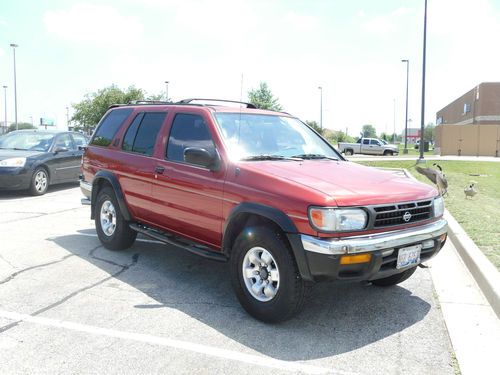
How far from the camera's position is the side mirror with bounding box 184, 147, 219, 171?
4.39 m

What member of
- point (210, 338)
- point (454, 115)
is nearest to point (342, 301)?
point (210, 338)

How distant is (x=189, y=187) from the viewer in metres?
4.84

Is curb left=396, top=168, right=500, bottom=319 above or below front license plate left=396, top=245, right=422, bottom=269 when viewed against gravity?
below

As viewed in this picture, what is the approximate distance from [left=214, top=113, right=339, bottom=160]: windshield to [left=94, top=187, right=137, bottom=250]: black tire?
2.06 metres

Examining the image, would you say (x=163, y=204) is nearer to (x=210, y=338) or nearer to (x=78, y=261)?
(x=78, y=261)

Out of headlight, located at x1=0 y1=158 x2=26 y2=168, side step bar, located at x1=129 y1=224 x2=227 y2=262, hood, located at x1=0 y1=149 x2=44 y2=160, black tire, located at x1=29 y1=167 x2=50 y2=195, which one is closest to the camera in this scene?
side step bar, located at x1=129 y1=224 x2=227 y2=262

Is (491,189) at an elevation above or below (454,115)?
below

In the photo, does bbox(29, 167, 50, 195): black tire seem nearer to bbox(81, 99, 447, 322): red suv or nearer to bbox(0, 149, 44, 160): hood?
bbox(0, 149, 44, 160): hood

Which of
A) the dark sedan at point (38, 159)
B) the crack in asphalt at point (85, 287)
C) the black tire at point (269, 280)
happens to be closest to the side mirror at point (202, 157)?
the black tire at point (269, 280)

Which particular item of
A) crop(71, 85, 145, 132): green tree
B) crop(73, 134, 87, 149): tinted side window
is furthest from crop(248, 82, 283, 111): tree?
crop(73, 134, 87, 149): tinted side window

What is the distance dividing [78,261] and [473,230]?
224 inches

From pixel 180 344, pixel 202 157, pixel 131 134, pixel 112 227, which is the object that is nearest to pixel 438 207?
pixel 202 157

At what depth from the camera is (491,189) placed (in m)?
15.0

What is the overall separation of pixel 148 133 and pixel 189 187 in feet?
4.20
